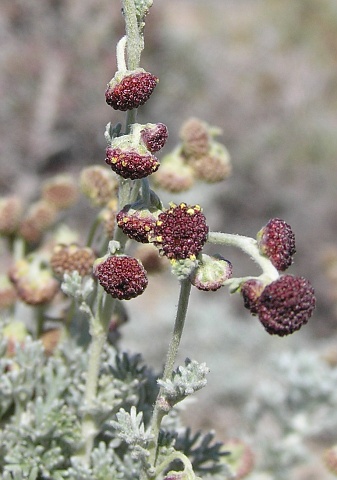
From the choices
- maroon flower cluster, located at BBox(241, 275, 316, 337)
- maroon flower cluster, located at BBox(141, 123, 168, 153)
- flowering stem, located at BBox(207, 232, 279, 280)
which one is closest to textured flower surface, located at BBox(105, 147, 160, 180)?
maroon flower cluster, located at BBox(141, 123, 168, 153)

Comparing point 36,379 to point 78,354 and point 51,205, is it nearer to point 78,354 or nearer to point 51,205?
point 78,354

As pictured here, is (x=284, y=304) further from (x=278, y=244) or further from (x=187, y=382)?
(x=187, y=382)

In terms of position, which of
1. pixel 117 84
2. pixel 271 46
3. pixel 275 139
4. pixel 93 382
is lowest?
pixel 93 382

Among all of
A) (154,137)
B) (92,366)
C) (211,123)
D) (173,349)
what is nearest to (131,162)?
(154,137)

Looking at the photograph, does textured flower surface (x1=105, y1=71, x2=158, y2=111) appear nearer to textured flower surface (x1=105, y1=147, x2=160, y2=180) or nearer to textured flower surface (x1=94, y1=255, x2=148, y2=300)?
textured flower surface (x1=105, y1=147, x2=160, y2=180)

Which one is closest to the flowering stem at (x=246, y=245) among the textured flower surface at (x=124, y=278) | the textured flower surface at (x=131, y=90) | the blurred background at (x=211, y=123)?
the textured flower surface at (x=124, y=278)

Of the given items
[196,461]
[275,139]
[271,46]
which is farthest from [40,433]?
[271,46]

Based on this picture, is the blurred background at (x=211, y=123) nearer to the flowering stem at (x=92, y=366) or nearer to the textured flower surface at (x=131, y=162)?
the flowering stem at (x=92, y=366)
